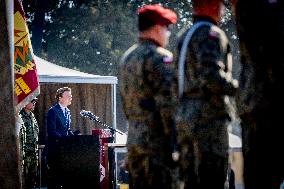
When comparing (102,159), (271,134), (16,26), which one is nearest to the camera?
(271,134)

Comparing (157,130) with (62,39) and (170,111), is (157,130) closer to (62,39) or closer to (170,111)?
(170,111)

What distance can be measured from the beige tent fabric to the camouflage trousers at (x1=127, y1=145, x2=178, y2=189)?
29.6 feet

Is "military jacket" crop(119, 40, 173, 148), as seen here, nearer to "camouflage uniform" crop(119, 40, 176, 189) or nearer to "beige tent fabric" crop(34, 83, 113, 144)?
"camouflage uniform" crop(119, 40, 176, 189)

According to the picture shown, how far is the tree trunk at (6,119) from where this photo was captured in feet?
13.1

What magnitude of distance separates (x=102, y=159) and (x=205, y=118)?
6597 mm

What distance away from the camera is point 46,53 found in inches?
1302

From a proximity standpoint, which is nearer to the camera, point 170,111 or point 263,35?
point 263,35

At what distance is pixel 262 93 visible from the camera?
3.19 meters

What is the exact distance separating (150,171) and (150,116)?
43 centimetres

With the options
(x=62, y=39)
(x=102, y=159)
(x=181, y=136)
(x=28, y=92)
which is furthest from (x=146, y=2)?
(x=181, y=136)

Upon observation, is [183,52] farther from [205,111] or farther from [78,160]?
[78,160]

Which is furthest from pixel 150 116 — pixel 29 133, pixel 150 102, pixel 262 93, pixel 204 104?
pixel 29 133

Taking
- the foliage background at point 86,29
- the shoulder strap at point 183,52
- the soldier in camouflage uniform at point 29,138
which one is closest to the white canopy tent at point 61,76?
the soldier in camouflage uniform at point 29,138

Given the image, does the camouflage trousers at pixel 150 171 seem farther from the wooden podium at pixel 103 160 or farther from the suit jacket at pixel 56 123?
the suit jacket at pixel 56 123
